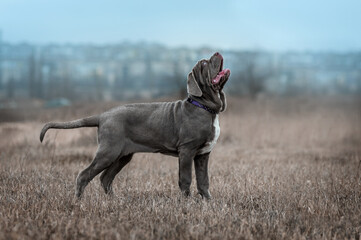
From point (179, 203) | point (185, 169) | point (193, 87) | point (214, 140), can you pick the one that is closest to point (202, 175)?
point (185, 169)

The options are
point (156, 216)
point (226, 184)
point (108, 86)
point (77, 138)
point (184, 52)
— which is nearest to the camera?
point (156, 216)

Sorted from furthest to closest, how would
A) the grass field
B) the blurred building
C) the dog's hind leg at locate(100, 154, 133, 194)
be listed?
the blurred building, the dog's hind leg at locate(100, 154, 133, 194), the grass field

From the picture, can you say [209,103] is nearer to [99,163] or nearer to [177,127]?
[177,127]

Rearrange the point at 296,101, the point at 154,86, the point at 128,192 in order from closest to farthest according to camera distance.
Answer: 1. the point at 128,192
2. the point at 296,101
3. the point at 154,86

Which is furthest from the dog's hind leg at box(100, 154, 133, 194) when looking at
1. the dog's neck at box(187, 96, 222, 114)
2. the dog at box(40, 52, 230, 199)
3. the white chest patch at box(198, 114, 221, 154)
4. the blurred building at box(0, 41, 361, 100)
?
the blurred building at box(0, 41, 361, 100)

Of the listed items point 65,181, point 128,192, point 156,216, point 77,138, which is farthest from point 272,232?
point 77,138

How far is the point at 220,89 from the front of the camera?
5.90 meters

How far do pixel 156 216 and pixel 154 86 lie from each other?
3695 centimetres

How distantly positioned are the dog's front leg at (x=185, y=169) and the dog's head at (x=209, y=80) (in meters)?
0.73

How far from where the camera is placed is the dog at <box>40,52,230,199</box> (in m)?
5.74

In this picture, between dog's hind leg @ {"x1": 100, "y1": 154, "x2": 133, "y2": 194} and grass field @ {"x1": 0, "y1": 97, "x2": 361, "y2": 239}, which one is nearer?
grass field @ {"x1": 0, "y1": 97, "x2": 361, "y2": 239}

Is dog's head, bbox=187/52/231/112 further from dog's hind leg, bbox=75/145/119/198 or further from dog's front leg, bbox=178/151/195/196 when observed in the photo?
dog's hind leg, bbox=75/145/119/198

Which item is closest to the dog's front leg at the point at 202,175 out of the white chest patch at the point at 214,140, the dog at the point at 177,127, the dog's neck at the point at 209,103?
the dog at the point at 177,127

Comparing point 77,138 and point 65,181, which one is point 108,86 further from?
point 65,181
